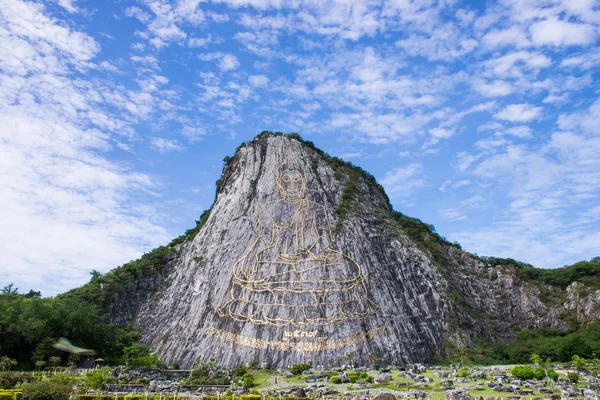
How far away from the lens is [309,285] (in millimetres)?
43531

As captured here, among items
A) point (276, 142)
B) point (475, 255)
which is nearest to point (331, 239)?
point (276, 142)

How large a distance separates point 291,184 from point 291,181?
1.13ft

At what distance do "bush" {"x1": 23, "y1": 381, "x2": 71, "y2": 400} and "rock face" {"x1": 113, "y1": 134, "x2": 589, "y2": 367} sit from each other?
17689mm

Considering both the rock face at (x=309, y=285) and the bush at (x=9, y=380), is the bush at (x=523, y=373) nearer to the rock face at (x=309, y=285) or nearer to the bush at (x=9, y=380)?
the rock face at (x=309, y=285)

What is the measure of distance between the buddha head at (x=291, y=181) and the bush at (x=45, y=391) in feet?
107

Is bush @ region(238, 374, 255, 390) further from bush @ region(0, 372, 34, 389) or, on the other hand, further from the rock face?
bush @ region(0, 372, 34, 389)

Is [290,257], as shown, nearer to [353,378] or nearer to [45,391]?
[353,378]

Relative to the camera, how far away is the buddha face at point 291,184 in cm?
5206

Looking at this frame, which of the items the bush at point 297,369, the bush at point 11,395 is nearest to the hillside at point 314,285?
the bush at point 297,369

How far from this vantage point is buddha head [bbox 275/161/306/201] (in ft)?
171

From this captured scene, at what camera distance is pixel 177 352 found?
39906 mm

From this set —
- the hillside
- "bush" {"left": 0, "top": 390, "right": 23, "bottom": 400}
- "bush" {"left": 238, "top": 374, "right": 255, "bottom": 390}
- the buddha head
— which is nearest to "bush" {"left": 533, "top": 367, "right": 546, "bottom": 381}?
the hillside

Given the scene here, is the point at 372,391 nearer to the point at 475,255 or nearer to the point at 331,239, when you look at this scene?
the point at 331,239

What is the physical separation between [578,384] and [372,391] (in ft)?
37.4
